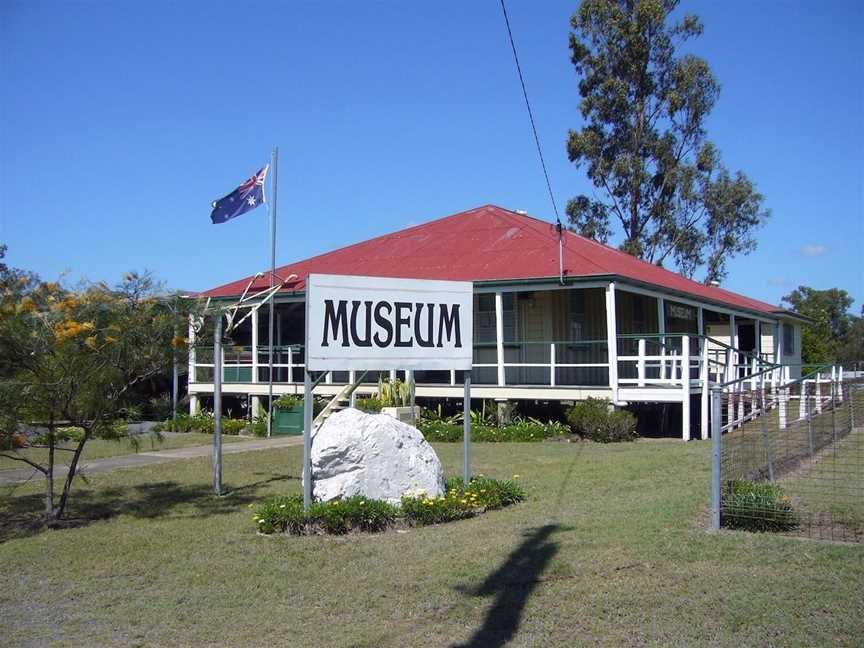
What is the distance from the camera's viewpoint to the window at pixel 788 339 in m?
32.8

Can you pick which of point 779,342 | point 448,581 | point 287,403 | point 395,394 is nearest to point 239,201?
point 287,403

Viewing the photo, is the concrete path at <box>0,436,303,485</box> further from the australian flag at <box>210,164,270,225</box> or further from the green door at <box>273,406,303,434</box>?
the australian flag at <box>210,164,270,225</box>

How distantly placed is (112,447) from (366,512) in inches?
400

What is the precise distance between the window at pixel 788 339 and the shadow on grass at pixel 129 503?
84.2 ft

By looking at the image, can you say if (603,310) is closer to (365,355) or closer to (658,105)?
(365,355)

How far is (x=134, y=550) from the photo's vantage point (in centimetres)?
802

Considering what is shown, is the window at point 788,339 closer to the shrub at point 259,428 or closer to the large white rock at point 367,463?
the shrub at point 259,428

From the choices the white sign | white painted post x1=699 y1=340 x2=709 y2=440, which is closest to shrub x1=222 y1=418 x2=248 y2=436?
white painted post x1=699 y1=340 x2=709 y2=440

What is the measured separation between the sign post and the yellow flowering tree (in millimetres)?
1743

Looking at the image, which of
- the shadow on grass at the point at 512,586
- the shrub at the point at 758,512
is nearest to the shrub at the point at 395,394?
the shadow on grass at the point at 512,586

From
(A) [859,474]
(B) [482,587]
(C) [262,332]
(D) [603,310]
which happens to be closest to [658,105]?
(D) [603,310]

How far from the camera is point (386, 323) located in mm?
9461

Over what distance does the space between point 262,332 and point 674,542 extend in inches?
759

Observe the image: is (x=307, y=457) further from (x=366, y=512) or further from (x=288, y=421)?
(x=288, y=421)
